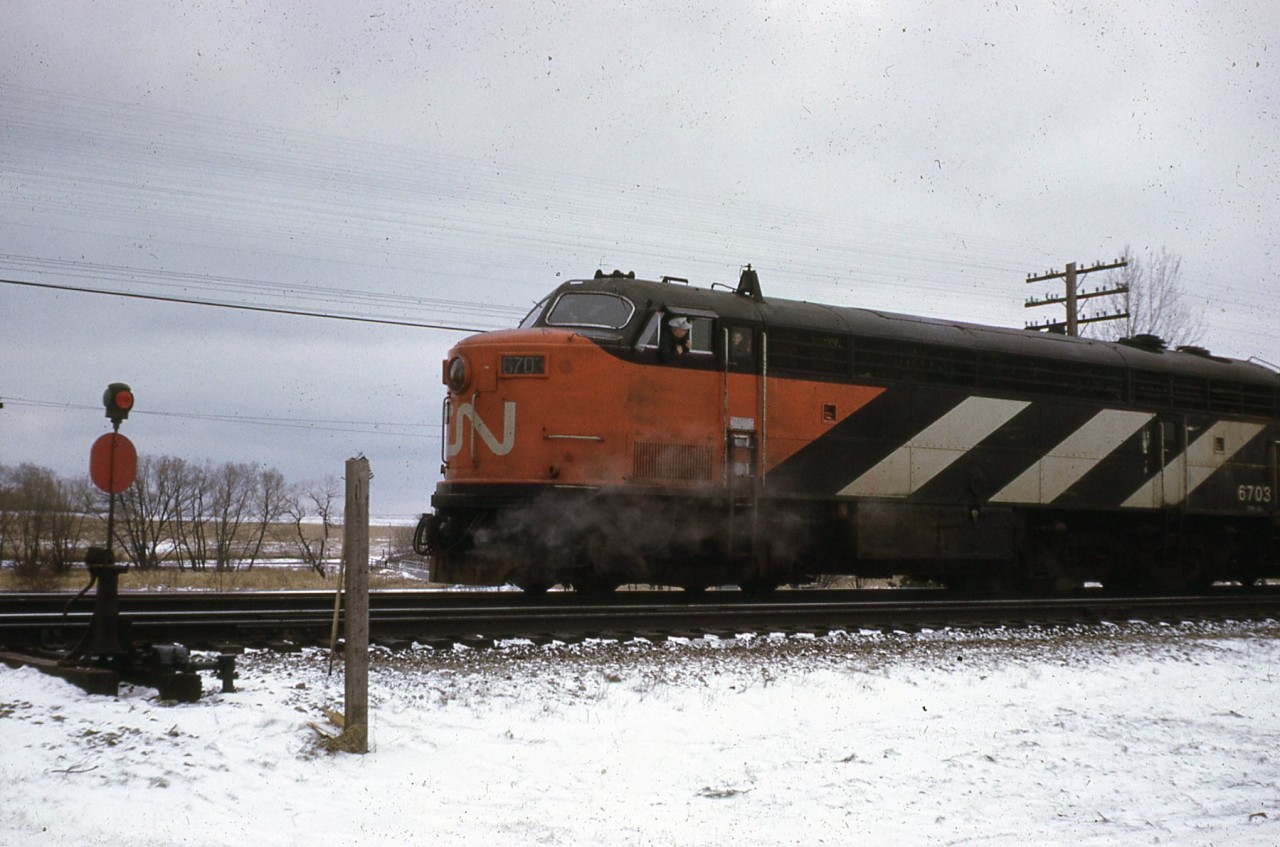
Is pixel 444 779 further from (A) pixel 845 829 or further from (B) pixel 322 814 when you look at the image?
(A) pixel 845 829

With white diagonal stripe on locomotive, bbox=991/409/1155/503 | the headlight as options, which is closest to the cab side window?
the headlight

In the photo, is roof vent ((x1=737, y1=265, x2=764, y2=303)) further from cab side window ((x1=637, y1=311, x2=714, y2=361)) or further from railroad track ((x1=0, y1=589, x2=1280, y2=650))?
railroad track ((x1=0, y1=589, x2=1280, y2=650))

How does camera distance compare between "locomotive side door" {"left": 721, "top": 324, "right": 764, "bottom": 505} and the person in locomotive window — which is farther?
"locomotive side door" {"left": 721, "top": 324, "right": 764, "bottom": 505}

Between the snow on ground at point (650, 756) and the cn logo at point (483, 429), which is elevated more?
the cn logo at point (483, 429)

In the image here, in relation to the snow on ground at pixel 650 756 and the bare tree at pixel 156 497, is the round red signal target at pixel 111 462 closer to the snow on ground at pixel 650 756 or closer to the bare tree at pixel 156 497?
the snow on ground at pixel 650 756

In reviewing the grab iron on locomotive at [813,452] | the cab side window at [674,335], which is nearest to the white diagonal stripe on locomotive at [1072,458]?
the grab iron on locomotive at [813,452]

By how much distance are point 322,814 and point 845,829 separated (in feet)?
8.69

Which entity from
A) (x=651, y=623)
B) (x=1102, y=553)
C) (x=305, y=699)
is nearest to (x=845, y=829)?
(x=305, y=699)

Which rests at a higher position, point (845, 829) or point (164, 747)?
point (164, 747)

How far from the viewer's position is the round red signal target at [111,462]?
6438mm

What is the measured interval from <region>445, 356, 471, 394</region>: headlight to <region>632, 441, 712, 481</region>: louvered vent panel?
212cm

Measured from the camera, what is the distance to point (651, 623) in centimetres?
1031

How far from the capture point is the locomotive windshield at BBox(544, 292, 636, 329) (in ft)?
39.5

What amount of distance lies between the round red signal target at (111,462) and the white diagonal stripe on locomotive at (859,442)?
7678mm
